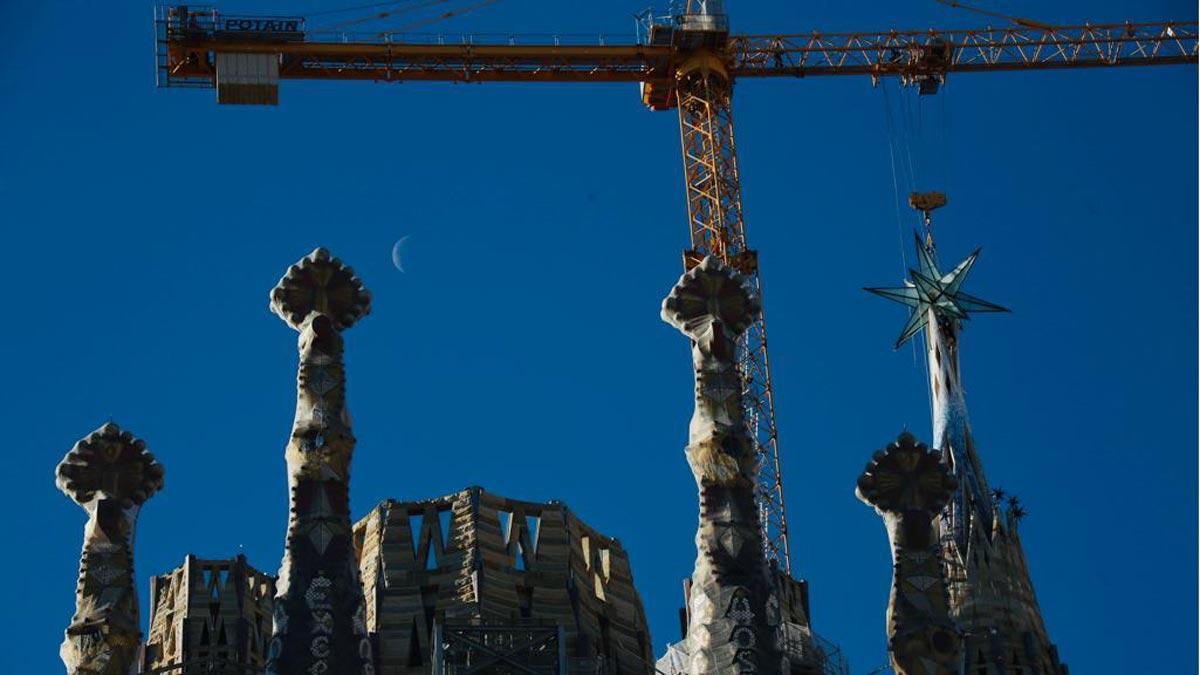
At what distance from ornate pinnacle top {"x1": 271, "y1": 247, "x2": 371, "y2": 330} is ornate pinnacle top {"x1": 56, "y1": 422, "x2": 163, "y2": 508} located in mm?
3816

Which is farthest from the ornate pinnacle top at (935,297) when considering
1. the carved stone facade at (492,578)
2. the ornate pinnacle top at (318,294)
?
the ornate pinnacle top at (318,294)

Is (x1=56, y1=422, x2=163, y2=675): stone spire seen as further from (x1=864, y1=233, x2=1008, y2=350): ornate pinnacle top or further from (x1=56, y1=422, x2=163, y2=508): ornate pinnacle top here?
(x1=864, y1=233, x2=1008, y2=350): ornate pinnacle top

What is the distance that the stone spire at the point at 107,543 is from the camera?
59312 millimetres

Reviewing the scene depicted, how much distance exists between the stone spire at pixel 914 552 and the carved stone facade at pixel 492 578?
867cm

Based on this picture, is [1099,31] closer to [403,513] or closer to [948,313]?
[948,313]

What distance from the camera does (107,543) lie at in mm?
60812

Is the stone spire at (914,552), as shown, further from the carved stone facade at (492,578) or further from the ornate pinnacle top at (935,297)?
the ornate pinnacle top at (935,297)

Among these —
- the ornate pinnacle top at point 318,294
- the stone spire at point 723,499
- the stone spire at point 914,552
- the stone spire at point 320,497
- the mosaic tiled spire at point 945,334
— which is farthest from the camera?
the mosaic tiled spire at point 945,334

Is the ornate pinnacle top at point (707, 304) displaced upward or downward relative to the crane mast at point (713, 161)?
downward

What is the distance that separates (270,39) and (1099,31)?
26.1 meters

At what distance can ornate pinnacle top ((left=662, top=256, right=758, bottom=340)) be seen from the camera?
→ 6341cm

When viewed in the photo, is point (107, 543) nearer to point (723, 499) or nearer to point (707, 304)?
point (723, 499)

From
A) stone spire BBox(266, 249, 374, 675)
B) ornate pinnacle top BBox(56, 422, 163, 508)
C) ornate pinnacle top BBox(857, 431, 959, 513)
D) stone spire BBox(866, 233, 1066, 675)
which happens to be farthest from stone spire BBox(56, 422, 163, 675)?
stone spire BBox(866, 233, 1066, 675)

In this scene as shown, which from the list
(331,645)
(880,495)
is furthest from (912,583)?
(331,645)
